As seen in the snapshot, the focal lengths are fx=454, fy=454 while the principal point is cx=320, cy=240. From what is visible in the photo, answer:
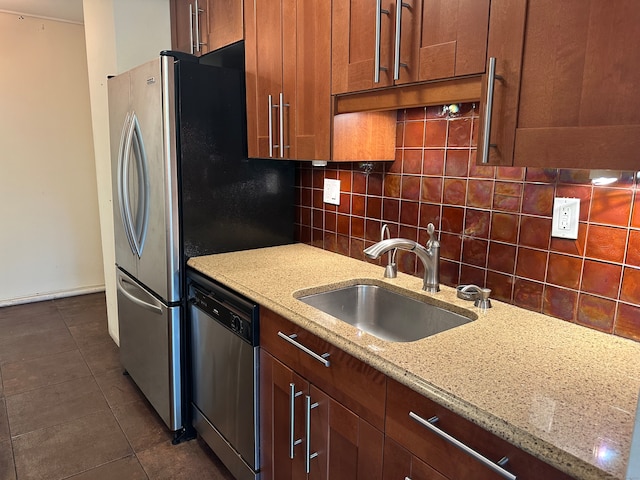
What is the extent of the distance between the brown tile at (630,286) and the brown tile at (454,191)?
558 millimetres

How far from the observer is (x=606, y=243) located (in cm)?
127

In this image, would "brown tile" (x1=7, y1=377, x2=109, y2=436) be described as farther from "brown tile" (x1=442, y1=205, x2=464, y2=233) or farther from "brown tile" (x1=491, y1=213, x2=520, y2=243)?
"brown tile" (x1=491, y1=213, x2=520, y2=243)

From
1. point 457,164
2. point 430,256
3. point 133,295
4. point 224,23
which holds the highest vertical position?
point 224,23

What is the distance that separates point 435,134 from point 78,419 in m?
2.27

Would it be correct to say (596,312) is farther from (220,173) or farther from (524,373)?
(220,173)

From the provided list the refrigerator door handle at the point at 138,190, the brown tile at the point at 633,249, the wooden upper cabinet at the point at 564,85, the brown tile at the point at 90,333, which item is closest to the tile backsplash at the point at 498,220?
the brown tile at the point at 633,249

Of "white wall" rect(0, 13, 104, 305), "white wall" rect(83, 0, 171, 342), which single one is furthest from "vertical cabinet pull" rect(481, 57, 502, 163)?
"white wall" rect(0, 13, 104, 305)

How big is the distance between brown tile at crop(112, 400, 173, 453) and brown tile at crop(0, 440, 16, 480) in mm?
468

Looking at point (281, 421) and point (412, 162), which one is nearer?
point (281, 421)

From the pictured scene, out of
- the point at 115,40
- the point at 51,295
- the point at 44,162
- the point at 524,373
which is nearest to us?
A: the point at 524,373

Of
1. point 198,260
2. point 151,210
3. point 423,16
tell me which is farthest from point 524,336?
point 151,210

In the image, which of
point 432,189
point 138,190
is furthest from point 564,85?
point 138,190

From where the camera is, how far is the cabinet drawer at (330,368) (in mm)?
1171

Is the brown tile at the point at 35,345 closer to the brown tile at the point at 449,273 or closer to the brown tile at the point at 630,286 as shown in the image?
the brown tile at the point at 449,273
